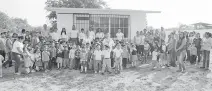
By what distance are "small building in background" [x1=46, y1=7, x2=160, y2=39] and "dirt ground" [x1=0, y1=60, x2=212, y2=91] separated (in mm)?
3339

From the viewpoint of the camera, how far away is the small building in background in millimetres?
10039

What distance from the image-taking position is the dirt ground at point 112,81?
5801 mm

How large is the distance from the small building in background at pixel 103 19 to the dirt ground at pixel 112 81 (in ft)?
11.0

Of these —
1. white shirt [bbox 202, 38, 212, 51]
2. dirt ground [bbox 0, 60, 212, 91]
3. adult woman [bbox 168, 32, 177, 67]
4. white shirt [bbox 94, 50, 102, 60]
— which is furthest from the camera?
adult woman [bbox 168, 32, 177, 67]

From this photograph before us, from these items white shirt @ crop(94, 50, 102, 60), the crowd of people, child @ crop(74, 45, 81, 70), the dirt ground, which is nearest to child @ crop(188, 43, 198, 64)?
the crowd of people

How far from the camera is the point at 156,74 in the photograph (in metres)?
7.38

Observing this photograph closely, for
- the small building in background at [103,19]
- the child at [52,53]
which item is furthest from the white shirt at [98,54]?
the small building in background at [103,19]

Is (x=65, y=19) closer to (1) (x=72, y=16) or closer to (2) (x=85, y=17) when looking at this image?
(1) (x=72, y=16)

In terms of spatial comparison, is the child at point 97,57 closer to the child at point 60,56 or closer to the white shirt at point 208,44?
the child at point 60,56

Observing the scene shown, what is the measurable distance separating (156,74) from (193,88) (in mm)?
1701

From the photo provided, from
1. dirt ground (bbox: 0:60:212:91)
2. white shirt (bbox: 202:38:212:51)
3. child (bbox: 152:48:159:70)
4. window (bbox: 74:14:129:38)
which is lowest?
dirt ground (bbox: 0:60:212:91)

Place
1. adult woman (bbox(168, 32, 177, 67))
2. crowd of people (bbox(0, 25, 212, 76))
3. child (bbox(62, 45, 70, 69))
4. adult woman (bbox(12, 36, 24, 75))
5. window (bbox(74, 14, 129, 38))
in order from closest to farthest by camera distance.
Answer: adult woman (bbox(12, 36, 24, 75))
crowd of people (bbox(0, 25, 212, 76))
child (bbox(62, 45, 70, 69))
adult woman (bbox(168, 32, 177, 67))
window (bbox(74, 14, 129, 38))

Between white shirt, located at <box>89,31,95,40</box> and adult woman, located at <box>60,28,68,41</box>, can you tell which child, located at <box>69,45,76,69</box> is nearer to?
adult woman, located at <box>60,28,68,41</box>

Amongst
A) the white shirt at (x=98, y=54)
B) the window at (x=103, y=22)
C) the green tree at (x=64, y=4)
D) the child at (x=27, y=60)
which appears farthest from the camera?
the green tree at (x=64, y=4)
